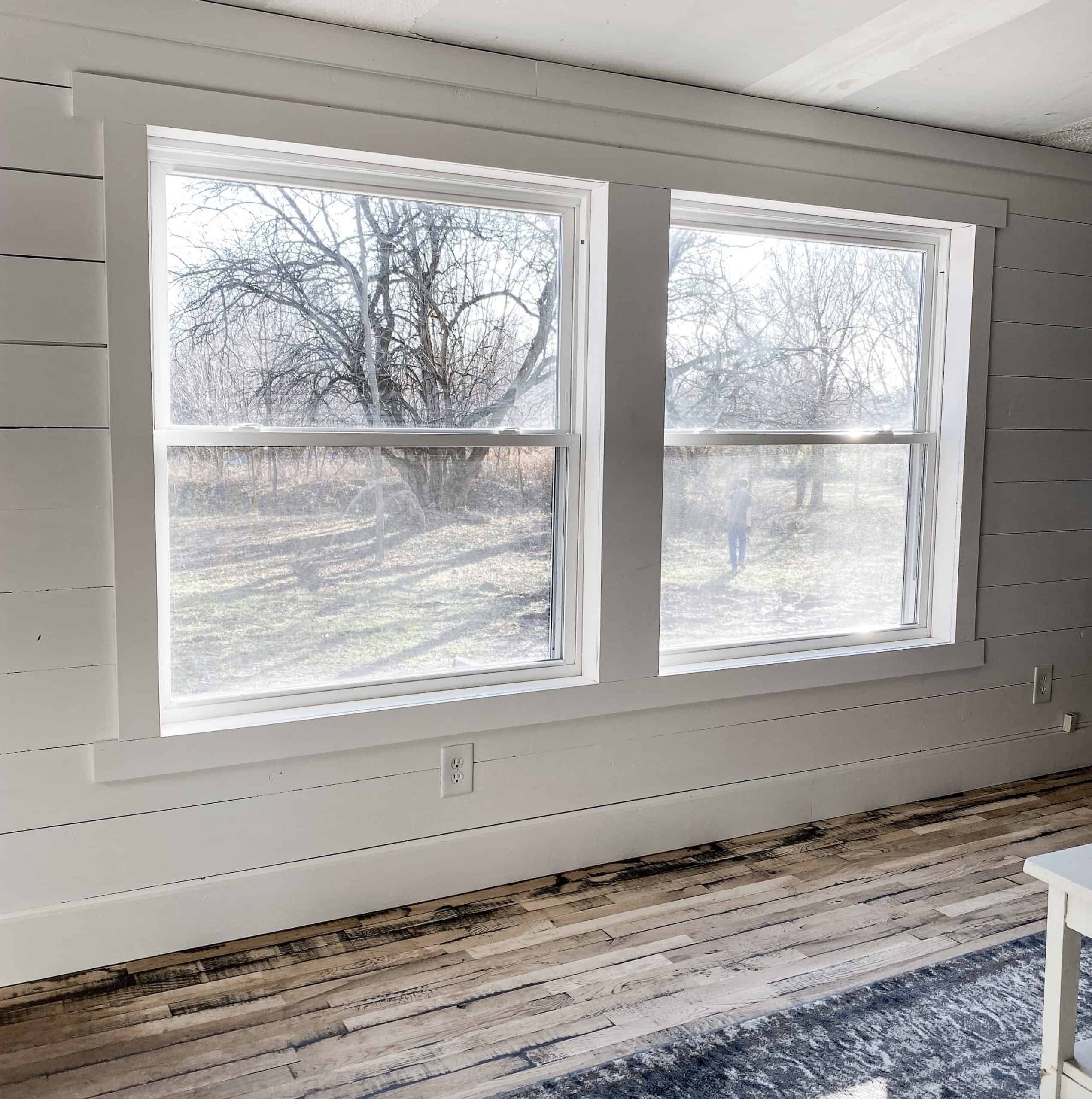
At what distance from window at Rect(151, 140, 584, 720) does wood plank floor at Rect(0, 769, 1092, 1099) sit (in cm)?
62

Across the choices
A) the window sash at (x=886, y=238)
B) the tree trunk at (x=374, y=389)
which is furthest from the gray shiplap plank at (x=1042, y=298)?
the tree trunk at (x=374, y=389)

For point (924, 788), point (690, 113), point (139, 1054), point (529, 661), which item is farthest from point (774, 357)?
point (139, 1054)

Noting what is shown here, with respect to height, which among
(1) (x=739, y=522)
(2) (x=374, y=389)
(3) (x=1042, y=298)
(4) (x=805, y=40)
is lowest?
(1) (x=739, y=522)

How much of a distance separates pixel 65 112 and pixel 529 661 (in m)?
1.74

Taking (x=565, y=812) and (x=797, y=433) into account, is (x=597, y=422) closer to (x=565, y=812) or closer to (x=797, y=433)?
(x=797, y=433)

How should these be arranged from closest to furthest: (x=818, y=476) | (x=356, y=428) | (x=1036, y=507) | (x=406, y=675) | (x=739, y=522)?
(x=356, y=428) → (x=406, y=675) → (x=739, y=522) → (x=818, y=476) → (x=1036, y=507)

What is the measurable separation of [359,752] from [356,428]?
32.7 inches

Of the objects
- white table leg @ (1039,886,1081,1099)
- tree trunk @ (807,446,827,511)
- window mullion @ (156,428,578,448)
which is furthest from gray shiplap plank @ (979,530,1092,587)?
white table leg @ (1039,886,1081,1099)

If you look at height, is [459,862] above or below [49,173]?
below

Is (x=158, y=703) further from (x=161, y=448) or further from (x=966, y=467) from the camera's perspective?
(x=966, y=467)

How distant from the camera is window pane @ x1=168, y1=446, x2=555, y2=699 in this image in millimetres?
2502

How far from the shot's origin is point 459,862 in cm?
278

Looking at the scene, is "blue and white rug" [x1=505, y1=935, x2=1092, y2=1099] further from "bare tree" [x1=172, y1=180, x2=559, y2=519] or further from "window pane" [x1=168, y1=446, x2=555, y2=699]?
"bare tree" [x1=172, y1=180, x2=559, y2=519]

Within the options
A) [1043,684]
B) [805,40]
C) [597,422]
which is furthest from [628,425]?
[1043,684]
